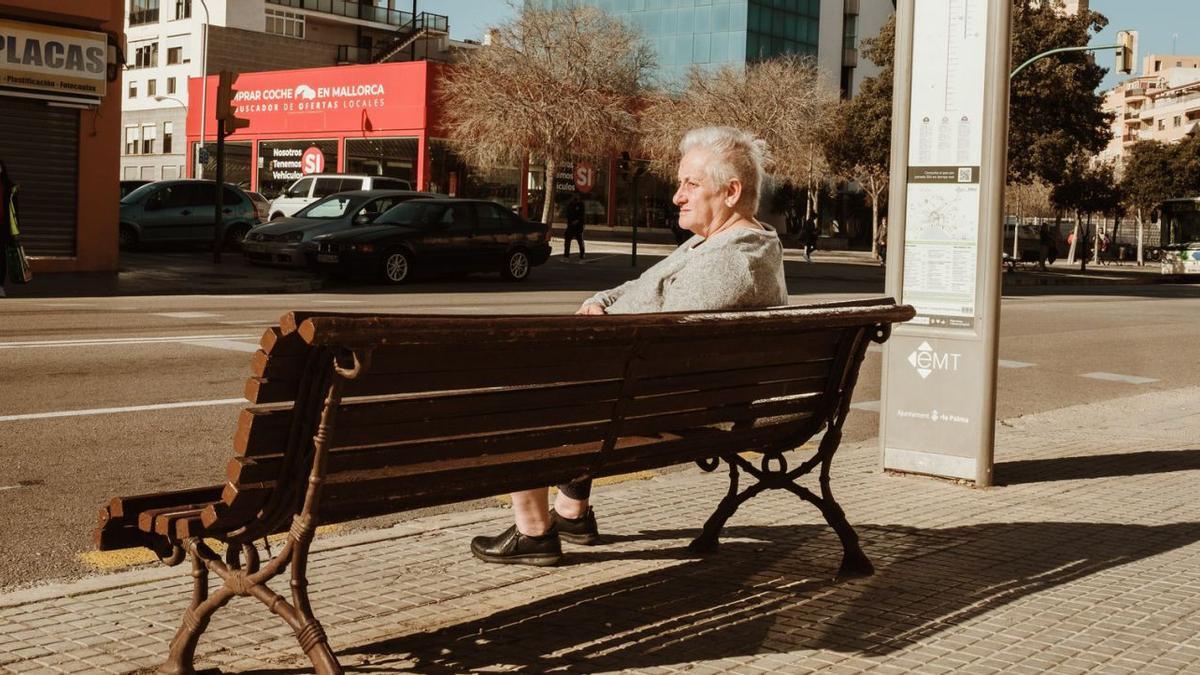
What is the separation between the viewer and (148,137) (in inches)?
2788

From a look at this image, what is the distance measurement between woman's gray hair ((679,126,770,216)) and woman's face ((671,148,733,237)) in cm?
2

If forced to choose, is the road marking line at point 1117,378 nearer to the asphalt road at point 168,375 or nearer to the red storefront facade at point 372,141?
the asphalt road at point 168,375

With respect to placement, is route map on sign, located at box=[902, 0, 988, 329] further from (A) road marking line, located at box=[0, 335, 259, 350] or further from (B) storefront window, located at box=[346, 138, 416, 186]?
(B) storefront window, located at box=[346, 138, 416, 186]

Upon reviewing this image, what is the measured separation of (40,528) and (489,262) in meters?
19.8

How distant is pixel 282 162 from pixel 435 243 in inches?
1315

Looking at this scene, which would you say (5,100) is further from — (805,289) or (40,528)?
(40,528)

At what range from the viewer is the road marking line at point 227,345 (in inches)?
493

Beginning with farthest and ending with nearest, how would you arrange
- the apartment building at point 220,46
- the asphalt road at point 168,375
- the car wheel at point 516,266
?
the apartment building at point 220,46, the car wheel at point 516,266, the asphalt road at point 168,375

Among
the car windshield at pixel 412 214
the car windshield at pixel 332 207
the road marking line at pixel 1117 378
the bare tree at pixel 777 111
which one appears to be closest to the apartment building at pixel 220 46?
the bare tree at pixel 777 111

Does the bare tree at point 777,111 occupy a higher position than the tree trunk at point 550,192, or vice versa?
the bare tree at point 777,111

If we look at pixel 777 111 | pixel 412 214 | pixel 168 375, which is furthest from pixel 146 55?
pixel 168 375

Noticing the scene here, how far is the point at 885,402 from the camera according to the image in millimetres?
7215

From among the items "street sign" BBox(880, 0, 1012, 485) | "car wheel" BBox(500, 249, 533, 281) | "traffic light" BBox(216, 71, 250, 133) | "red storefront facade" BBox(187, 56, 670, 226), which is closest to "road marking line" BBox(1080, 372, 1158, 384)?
"street sign" BBox(880, 0, 1012, 485)

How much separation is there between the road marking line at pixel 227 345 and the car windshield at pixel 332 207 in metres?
11.3
